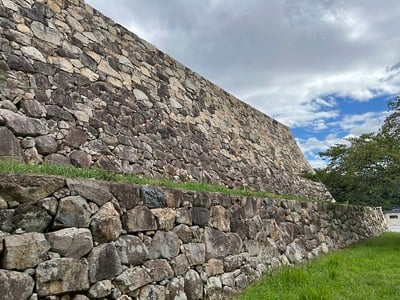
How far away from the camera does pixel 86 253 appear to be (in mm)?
2529

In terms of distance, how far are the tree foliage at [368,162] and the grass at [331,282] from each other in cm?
349

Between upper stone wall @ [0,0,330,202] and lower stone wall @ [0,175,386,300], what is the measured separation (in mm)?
1396

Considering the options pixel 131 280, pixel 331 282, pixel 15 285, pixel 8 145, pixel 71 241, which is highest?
pixel 8 145

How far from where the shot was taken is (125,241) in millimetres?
2859

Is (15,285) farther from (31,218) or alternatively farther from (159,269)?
(159,269)

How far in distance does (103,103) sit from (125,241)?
2.71 meters

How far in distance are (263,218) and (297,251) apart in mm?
1194

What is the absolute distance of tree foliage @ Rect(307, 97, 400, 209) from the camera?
28.2ft

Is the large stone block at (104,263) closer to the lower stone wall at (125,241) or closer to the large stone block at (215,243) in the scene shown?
the lower stone wall at (125,241)

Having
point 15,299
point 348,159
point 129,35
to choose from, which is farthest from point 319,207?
point 15,299

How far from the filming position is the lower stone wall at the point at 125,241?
220 centimetres

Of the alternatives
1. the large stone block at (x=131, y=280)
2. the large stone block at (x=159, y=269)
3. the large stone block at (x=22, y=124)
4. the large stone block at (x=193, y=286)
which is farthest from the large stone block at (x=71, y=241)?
the large stone block at (x=22, y=124)

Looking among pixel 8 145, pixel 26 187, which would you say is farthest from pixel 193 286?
pixel 8 145

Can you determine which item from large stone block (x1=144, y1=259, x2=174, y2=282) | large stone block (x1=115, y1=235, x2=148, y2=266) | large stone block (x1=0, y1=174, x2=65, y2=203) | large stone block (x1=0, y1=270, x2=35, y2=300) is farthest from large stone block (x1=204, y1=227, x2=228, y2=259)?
large stone block (x1=0, y1=270, x2=35, y2=300)
